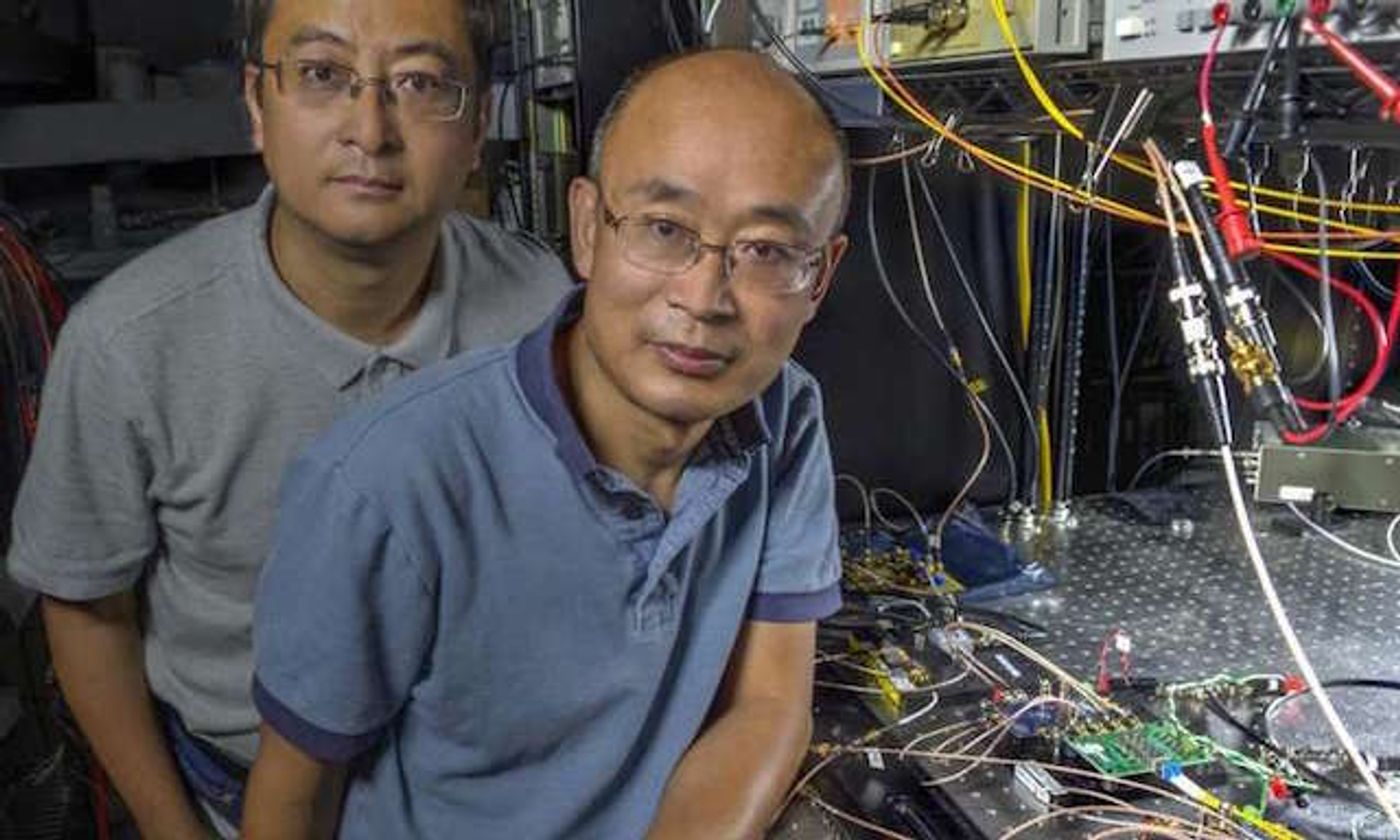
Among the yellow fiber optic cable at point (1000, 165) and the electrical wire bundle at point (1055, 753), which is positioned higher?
the yellow fiber optic cable at point (1000, 165)

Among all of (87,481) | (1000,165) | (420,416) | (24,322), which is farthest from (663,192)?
(24,322)

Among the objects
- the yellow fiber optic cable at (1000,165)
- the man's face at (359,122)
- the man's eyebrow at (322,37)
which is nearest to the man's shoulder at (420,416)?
the man's face at (359,122)

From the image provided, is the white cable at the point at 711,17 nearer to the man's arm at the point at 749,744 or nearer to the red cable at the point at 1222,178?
the red cable at the point at 1222,178

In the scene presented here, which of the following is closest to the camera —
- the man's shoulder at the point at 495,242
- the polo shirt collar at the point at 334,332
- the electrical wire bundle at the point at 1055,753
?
the electrical wire bundle at the point at 1055,753

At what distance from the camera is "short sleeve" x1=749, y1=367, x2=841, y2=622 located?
1.09 metres

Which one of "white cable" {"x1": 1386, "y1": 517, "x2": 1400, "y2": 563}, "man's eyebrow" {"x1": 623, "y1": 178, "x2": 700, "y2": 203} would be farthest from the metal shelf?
"white cable" {"x1": 1386, "y1": 517, "x2": 1400, "y2": 563}

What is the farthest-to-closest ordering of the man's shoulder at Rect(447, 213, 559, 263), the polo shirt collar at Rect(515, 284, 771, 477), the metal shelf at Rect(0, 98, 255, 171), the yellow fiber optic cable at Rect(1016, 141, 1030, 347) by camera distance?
the metal shelf at Rect(0, 98, 255, 171), the yellow fiber optic cable at Rect(1016, 141, 1030, 347), the man's shoulder at Rect(447, 213, 559, 263), the polo shirt collar at Rect(515, 284, 771, 477)

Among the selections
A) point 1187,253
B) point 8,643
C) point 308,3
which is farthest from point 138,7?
point 1187,253

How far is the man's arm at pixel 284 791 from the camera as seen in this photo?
0.86m

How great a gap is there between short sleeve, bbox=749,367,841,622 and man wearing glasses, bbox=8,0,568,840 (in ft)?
1.21

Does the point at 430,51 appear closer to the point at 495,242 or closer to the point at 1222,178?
the point at 495,242

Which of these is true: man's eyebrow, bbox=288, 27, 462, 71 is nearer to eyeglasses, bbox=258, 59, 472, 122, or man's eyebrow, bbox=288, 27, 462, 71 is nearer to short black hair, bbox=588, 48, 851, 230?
eyeglasses, bbox=258, 59, 472, 122

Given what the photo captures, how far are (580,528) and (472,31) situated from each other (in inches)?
21.0

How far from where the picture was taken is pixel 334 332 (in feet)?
3.61
